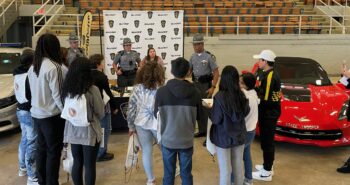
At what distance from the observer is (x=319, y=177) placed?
15.1 ft

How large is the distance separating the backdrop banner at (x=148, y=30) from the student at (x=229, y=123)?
5925 mm

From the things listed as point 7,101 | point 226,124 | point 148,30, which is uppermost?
point 148,30

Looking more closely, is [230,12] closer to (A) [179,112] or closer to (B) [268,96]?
(B) [268,96]

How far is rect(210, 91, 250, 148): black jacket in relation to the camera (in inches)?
132

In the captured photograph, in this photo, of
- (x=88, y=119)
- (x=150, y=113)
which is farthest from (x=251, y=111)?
(x=88, y=119)

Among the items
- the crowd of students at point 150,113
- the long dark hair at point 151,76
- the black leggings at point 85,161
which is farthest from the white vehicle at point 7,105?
the long dark hair at point 151,76

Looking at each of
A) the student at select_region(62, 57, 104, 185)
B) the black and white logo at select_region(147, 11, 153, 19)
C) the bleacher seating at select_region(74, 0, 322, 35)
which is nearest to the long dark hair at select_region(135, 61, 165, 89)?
the student at select_region(62, 57, 104, 185)

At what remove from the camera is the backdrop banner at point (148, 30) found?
938 centimetres

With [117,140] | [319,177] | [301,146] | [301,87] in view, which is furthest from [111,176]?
[301,87]

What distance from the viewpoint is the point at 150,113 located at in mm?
3879

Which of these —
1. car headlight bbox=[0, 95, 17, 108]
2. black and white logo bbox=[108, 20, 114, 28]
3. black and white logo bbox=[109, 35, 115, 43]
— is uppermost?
black and white logo bbox=[108, 20, 114, 28]

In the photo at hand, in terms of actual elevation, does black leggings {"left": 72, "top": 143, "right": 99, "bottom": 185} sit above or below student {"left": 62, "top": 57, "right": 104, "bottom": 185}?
below

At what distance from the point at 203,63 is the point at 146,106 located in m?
2.38

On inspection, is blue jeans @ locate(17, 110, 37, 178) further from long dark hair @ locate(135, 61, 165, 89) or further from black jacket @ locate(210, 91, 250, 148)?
black jacket @ locate(210, 91, 250, 148)
